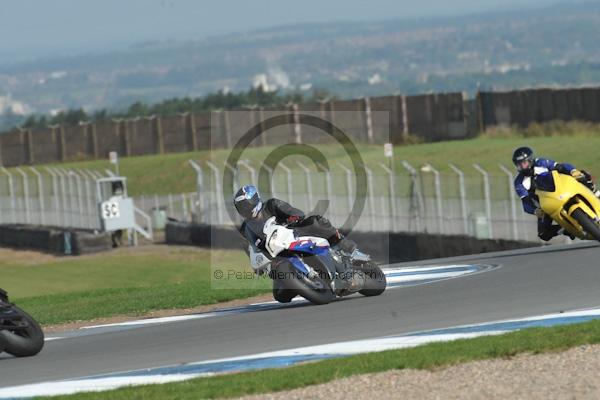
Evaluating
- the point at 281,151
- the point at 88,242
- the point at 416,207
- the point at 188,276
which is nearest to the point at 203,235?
the point at 88,242

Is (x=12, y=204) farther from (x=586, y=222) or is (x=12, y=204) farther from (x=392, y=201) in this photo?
(x=586, y=222)

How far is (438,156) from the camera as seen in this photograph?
53.5 m

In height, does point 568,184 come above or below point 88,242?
above

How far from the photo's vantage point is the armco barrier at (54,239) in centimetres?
3991

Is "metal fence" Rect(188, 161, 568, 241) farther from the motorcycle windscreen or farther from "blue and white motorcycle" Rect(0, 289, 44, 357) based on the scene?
"blue and white motorcycle" Rect(0, 289, 44, 357)

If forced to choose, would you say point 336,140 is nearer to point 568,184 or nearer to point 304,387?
point 568,184

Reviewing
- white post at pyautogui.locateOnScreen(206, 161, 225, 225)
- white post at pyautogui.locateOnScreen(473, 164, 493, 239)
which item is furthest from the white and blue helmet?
white post at pyautogui.locateOnScreen(206, 161, 225, 225)

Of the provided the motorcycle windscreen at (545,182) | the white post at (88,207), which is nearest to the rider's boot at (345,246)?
the motorcycle windscreen at (545,182)

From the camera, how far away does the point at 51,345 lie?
46.9ft

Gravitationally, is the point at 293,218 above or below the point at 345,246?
above

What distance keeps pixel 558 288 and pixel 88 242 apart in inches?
1047

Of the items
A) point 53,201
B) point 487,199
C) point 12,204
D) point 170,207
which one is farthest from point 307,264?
point 170,207

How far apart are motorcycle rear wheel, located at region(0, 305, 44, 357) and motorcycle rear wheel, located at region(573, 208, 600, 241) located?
8.01 metres

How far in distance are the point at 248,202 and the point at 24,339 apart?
288 cm
